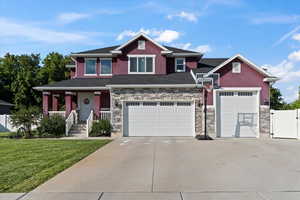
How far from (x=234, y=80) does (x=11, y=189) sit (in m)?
15.8

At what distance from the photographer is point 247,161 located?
31.8ft

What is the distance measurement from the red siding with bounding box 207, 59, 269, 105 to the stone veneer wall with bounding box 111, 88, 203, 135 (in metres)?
1.01

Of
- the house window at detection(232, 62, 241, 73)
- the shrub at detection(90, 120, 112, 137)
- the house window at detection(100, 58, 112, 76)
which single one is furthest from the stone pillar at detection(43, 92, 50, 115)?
the house window at detection(232, 62, 241, 73)

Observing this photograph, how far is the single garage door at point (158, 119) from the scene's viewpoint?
19.1 metres

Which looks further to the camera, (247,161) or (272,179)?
(247,161)

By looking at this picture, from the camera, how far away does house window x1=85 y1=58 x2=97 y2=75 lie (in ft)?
79.0

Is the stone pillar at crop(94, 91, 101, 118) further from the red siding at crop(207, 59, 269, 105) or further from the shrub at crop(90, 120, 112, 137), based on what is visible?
the red siding at crop(207, 59, 269, 105)

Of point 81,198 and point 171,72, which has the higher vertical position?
point 171,72

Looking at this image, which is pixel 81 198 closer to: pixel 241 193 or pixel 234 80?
pixel 241 193

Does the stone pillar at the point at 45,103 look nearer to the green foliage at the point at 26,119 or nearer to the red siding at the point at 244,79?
the green foliage at the point at 26,119

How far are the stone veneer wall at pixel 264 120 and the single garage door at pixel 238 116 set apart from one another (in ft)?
0.97

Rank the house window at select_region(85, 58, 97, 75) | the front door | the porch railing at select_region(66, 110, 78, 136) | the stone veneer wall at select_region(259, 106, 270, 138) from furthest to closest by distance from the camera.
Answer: the house window at select_region(85, 58, 97, 75), the front door, the porch railing at select_region(66, 110, 78, 136), the stone veneer wall at select_region(259, 106, 270, 138)

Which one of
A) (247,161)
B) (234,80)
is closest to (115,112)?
(234,80)

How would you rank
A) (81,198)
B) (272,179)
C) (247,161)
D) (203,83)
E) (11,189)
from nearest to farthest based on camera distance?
1. (81,198)
2. (11,189)
3. (272,179)
4. (247,161)
5. (203,83)
